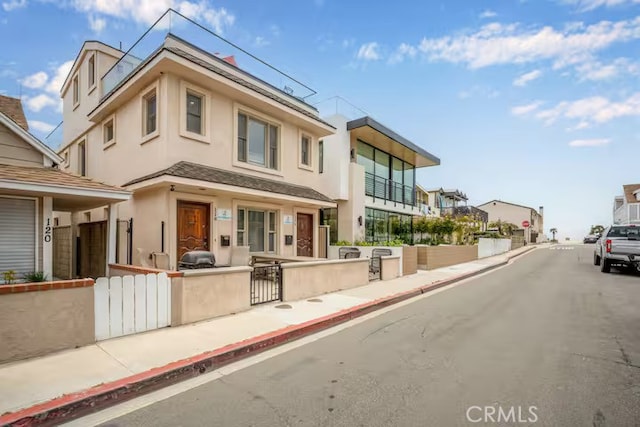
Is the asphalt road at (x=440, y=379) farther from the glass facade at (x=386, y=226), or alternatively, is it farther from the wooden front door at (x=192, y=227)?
the glass facade at (x=386, y=226)

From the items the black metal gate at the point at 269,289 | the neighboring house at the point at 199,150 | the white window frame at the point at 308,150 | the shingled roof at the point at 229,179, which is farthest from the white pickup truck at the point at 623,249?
the black metal gate at the point at 269,289

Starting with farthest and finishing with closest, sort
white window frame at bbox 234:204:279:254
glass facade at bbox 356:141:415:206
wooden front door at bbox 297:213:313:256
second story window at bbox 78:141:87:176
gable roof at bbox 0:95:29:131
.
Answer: glass facade at bbox 356:141:415:206 → second story window at bbox 78:141:87:176 → wooden front door at bbox 297:213:313:256 → white window frame at bbox 234:204:279:254 → gable roof at bbox 0:95:29:131

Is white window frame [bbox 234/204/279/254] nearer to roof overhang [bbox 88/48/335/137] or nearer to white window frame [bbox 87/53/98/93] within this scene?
roof overhang [bbox 88/48/335/137]

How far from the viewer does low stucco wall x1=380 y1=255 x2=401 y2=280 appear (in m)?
12.5

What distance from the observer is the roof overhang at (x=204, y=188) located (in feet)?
29.1

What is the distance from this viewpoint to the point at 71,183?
24.1 feet

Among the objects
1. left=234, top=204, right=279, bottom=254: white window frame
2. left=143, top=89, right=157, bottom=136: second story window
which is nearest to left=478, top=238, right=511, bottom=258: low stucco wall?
left=234, top=204, right=279, bottom=254: white window frame

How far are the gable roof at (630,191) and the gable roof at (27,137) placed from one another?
5579 centimetres

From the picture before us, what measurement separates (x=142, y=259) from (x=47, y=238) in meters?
2.45

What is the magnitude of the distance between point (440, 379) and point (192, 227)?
26.4ft

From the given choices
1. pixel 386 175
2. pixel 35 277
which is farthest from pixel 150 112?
pixel 386 175

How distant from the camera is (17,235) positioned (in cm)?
752

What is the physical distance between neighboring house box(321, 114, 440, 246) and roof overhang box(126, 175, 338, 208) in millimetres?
4756

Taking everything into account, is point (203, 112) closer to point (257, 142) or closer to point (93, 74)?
point (257, 142)
